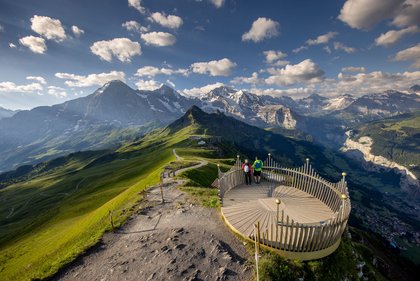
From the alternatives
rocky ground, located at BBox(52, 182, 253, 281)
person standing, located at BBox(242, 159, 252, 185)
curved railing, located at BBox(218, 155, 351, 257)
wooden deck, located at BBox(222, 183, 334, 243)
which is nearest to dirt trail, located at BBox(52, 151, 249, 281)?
rocky ground, located at BBox(52, 182, 253, 281)

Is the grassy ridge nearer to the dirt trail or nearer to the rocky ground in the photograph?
the dirt trail

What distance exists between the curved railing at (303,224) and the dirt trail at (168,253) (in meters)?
2.14

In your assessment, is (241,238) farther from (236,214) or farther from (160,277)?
(160,277)

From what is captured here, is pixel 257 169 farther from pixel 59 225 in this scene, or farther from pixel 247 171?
pixel 59 225

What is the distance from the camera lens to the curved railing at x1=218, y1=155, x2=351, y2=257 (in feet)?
48.0

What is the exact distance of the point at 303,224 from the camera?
14.9m

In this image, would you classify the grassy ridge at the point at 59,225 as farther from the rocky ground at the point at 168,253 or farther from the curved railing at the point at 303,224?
the curved railing at the point at 303,224

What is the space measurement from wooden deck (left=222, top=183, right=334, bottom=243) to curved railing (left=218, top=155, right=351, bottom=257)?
1.22ft

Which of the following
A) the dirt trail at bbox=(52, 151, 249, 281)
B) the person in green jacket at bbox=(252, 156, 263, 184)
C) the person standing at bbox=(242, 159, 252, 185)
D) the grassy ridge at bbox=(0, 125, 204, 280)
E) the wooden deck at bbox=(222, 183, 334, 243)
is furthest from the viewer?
the person in green jacket at bbox=(252, 156, 263, 184)

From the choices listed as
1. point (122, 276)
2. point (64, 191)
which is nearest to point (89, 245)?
point (122, 276)

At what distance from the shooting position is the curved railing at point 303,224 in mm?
14622

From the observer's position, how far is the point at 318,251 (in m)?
15.2

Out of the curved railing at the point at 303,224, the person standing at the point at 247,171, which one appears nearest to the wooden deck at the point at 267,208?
the curved railing at the point at 303,224

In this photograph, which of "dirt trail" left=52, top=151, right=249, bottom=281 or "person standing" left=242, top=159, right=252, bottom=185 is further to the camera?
"person standing" left=242, top=159, right=252, bottom=185
